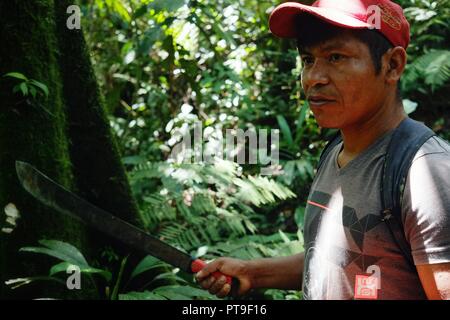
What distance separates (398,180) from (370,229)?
0.17 metres

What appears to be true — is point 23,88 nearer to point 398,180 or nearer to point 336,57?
point 336,57

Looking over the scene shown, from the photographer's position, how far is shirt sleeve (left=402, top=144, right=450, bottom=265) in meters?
1.31

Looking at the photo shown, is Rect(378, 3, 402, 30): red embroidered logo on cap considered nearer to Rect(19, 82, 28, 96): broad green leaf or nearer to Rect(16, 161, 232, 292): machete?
Rect(16, 161, 232, 292): machete

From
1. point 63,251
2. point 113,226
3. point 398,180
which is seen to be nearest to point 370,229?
point 398,180

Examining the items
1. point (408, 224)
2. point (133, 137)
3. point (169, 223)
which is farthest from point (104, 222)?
point (133, 137)

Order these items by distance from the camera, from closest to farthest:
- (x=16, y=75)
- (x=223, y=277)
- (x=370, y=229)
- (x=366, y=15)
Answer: (x=370, y=229), (x=366, y=15), (x=223, y=277), (x=16, y=75)

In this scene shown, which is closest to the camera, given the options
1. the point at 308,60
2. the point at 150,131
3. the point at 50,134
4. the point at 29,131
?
the point at 308,60

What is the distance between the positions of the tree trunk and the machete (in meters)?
0.50

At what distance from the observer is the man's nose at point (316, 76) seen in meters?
1.70

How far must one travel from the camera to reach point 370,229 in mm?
1495

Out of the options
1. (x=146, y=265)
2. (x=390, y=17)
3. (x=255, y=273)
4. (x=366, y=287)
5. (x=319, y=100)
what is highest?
(x=390, y=17)

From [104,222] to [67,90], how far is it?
1.34m

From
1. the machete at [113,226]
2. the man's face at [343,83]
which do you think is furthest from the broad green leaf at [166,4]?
the man's face at [343,83]

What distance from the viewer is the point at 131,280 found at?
10.2ft
